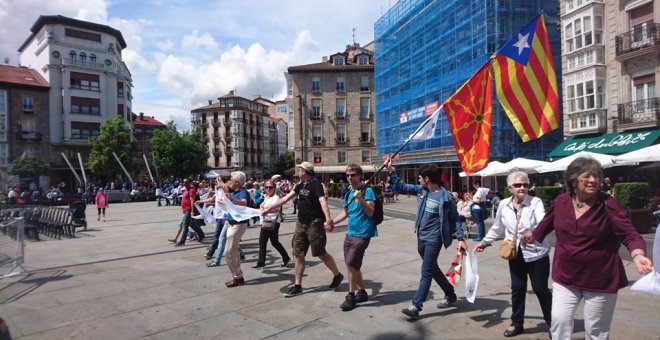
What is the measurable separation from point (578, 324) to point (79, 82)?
56.3 meters

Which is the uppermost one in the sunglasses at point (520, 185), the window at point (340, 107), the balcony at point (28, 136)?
the window at point (340, 107)

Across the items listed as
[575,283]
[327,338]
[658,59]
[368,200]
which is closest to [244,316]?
[327,338]

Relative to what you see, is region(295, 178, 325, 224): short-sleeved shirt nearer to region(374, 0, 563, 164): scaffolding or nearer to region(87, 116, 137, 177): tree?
region(374, 0, 563, 164): scaffolding

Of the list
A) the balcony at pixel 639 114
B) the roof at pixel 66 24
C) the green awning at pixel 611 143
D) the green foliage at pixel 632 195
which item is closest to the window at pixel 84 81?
the roof at pixel 66 24

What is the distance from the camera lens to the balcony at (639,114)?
62.7 feet

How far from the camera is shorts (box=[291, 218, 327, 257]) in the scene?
558 centimetres

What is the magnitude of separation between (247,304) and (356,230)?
1673 mm

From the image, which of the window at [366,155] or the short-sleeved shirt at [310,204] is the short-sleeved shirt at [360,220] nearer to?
the short-sleeved shirt at [310,204]

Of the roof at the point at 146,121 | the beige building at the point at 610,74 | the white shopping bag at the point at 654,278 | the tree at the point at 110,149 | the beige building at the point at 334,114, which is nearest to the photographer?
the white shopping bag at the point at 654,278

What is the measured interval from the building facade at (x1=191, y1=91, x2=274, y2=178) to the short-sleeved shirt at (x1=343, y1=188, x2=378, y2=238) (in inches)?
2966

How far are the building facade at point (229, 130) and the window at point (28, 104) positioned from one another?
1289 inches

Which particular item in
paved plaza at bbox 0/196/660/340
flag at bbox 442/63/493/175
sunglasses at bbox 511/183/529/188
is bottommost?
paved plaza at bbox 0/196/660/340

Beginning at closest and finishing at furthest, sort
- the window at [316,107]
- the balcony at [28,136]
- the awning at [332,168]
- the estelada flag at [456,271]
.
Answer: the estelada flag at [456,271] < the balcony at [28,136] < the awning at [332,168] < the window at [316,107]

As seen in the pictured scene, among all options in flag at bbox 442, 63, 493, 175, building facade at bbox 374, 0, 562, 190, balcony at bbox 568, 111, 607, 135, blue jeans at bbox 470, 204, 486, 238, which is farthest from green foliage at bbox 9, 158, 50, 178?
balcony at bbox 568, 111, 607, 135
